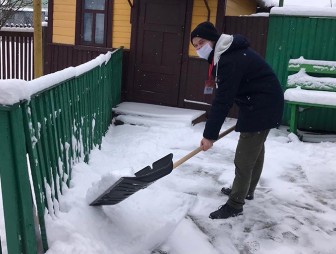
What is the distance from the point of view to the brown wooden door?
A: 8.36 m

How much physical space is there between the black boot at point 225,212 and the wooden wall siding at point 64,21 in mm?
6533

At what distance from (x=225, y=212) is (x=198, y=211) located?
Answer: 0.89 feet

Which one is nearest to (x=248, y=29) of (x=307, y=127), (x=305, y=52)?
(x=305, y=52)

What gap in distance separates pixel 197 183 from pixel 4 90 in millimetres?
2968

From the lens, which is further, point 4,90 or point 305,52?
point 305,52

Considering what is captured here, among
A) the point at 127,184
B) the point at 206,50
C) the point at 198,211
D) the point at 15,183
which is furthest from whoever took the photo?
the point at 198,211

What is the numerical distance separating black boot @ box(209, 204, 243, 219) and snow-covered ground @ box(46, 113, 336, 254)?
0.17ft

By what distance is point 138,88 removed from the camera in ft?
29.1

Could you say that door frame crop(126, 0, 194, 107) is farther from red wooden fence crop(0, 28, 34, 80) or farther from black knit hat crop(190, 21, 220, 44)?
black knit hat crop(190, 21, 220, 44)

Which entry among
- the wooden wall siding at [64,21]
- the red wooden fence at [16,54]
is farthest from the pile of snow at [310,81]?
the red wooden fence at [16,54]

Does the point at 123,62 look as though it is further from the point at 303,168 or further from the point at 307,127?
the point at 303,168

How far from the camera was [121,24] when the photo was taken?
8891mm

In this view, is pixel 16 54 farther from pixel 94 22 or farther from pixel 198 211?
pixel 198 211

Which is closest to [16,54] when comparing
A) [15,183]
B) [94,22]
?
[94,22]
